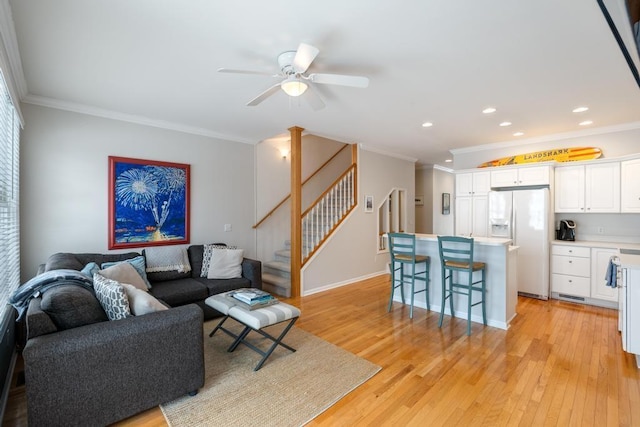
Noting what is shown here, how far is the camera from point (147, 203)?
4.18 metres

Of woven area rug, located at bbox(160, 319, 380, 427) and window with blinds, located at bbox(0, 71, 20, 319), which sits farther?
window with blinds, located at bbox(0, 71, 20, 319)

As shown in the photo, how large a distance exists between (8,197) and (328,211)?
4325 millimetres

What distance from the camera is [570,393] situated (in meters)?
2.24

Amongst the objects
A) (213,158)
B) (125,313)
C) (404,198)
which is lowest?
(125,313)

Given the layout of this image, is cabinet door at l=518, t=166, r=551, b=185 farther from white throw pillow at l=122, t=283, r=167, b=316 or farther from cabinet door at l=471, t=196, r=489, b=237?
white throw pillow at l=122, t=283, r=167, b=316

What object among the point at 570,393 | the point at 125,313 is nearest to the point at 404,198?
the point at 570,393

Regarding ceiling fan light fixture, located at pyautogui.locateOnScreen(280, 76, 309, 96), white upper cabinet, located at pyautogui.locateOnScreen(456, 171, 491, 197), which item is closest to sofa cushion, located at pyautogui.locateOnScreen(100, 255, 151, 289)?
Result: ceiling fan light fixture, located at pyautogui.locateOnScreen(280, 76, 309, 96)

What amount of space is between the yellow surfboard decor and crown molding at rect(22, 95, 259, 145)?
4.83 metres

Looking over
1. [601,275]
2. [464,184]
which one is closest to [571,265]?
[601,275]

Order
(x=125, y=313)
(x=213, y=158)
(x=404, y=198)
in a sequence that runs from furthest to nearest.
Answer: (x=404, y=198) < (x=213, y=158) < (x=125, y=313)

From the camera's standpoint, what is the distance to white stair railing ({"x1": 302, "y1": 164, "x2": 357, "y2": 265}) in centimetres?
516

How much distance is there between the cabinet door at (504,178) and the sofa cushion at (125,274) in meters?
5.57

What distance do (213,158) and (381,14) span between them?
3.64 meters

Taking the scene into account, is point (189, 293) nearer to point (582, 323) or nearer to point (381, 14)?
point (381, 14)
